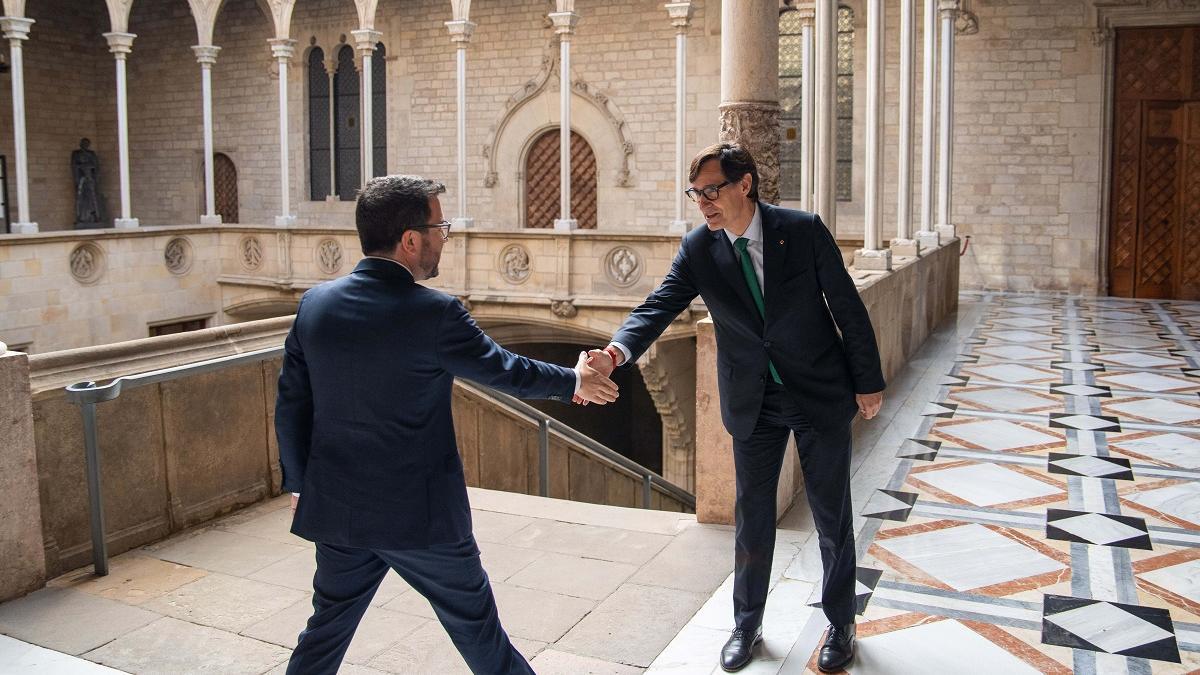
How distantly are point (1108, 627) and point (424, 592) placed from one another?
7.40 ft

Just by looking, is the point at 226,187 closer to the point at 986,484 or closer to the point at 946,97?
the point at 946,97

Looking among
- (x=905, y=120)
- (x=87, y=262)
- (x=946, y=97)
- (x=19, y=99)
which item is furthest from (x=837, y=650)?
(x=19, y=99)

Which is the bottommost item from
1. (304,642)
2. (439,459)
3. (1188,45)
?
(304,642)

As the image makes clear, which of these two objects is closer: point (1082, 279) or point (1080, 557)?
point (1080, 557)

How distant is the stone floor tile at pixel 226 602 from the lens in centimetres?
358

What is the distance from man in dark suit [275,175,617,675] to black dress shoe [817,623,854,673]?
1023mm

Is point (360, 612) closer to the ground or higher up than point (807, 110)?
closer to the ground

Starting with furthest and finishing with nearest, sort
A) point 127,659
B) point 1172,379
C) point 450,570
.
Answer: point 1172,379 < point 127,659 < point 450,570

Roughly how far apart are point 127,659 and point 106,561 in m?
0.88

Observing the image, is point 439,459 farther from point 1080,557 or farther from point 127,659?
point 1080,557

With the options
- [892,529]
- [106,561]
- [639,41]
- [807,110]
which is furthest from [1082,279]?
[106,561]

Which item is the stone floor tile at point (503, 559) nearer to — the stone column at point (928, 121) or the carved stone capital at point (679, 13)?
the stone column at point (928, 121)

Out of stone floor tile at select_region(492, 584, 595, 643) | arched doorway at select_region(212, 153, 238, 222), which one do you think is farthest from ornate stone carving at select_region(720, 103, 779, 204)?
arched doorway at select_region(212, 153, 238, 222)

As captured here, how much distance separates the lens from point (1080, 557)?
4.16 m
